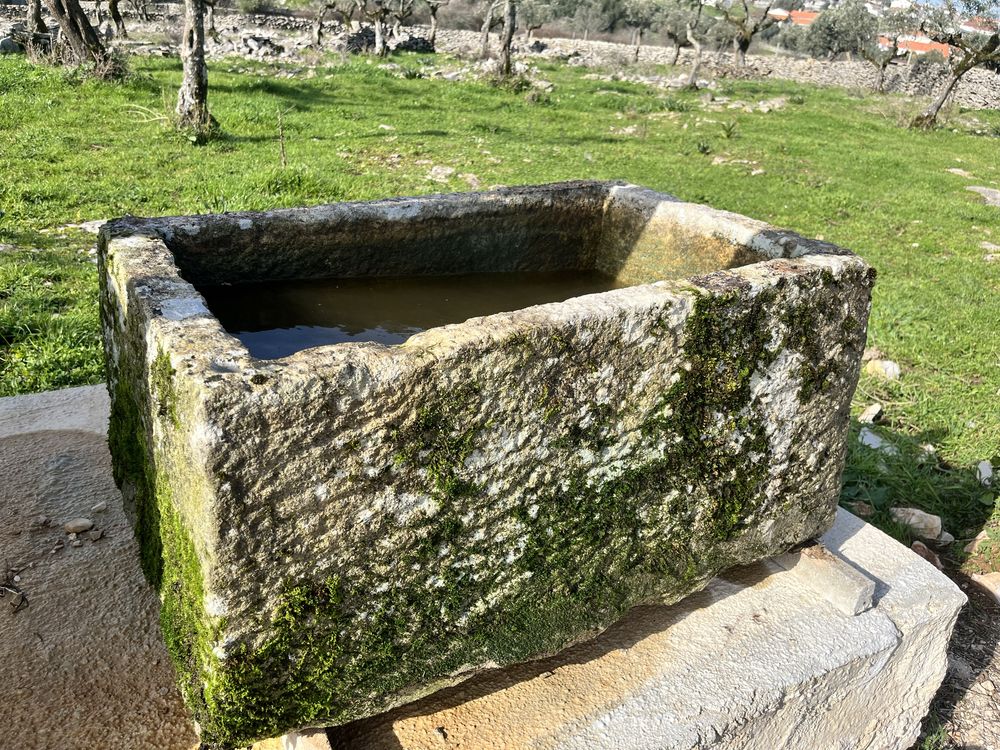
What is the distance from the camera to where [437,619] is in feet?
6.97

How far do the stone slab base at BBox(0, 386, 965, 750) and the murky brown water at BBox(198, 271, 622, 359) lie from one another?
0.90 metres

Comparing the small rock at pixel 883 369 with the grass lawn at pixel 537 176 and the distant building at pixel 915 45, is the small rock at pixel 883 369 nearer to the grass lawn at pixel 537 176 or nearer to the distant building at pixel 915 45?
the grass lawn at pixel 537 176

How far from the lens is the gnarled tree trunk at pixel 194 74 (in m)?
8.87

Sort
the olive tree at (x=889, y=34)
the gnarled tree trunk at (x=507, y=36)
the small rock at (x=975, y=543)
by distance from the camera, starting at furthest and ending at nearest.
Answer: the olive tree at (x=889, y=34)
the gnarled tree trunk at (x=507, y=36)
the small rock at (x=975, y=543)

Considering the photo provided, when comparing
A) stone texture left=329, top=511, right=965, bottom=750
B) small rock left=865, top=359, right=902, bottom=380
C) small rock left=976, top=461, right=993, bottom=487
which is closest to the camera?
stone texture left=329, top=511, right=965, bottom=750

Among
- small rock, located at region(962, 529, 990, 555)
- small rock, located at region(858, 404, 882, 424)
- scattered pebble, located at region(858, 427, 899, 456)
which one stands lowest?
small rock, located at region(962, 529, 990, 555)

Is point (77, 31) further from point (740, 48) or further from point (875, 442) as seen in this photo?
point (740, 48)

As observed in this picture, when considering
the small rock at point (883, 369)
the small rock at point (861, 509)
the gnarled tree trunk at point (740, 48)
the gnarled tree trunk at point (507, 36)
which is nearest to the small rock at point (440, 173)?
the small rock at point (883, 369)

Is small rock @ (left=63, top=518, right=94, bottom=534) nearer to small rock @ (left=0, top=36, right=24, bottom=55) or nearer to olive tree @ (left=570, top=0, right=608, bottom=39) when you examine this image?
small rock @ (left=0, top=36, right=24, bottom=55)


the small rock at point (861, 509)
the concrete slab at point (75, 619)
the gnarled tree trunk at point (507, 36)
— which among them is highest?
the gnarled tree trunk at point (507, 36)

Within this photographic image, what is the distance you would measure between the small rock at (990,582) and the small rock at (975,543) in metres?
0.16

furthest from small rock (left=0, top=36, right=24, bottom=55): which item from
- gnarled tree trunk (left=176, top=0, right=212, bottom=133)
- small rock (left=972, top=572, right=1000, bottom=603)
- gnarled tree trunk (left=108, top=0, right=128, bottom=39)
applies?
small rock (left=972, top=572, right=1000, bottom=603)

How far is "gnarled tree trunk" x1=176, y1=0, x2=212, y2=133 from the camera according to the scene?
8.87 meters

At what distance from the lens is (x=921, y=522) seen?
4.11m
